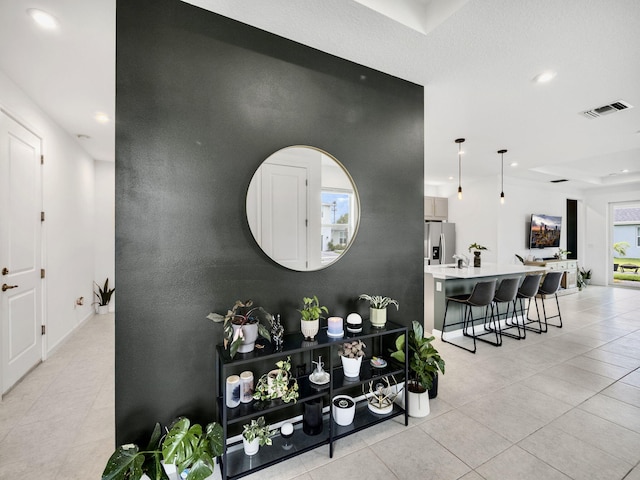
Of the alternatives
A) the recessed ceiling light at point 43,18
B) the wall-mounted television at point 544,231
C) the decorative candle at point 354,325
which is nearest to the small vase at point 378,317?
the decorative candle at point 354,325

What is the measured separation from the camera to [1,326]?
2.45m

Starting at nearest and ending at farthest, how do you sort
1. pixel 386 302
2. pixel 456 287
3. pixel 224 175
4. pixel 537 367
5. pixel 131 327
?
pixel 131 327, pixel 224 175, pixel 386 302, pixel 537 367, pixel 456 287

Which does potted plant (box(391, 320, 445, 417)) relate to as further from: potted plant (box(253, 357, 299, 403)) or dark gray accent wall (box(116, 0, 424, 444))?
potted plant (box(253, 357, 299, 403))

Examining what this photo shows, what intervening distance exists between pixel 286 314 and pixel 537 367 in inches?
113

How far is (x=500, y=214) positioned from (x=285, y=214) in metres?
6.05

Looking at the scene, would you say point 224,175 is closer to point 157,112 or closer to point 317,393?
point 157,112

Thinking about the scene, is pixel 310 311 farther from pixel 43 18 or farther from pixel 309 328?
pixel 43 18

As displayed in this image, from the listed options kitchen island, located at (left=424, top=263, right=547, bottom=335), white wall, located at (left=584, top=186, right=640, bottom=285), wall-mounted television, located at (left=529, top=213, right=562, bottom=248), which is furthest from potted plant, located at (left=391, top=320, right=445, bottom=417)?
white wall, located at (left=584, top=186, right=640, bottom=285)

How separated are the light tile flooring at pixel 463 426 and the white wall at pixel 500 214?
10.7 feet

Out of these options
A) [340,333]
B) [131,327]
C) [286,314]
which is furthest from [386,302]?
[131,327]

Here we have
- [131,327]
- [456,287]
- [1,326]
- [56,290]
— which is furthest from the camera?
[456,287]

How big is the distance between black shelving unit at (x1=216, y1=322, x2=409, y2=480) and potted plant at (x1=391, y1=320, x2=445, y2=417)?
0.12m

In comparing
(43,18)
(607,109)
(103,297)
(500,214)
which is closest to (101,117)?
(43,18)

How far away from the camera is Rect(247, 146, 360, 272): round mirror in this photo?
186 centimetres
